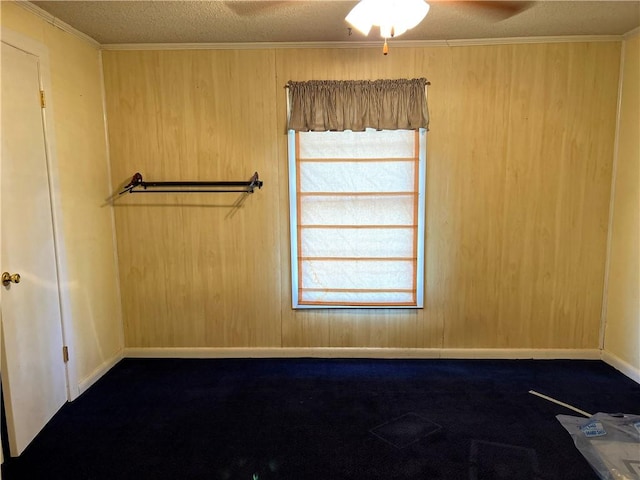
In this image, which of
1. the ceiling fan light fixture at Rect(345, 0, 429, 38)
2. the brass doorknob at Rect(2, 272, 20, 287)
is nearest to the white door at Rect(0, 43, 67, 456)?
the brass doorknob at Rect(2, 272, 20, 287)

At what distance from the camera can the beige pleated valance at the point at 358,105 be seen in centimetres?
279

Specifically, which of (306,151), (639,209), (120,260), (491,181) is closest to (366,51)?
(306,151)

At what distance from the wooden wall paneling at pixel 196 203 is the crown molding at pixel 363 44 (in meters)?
0.05

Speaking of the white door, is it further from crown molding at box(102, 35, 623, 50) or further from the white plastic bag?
the white plastic bag

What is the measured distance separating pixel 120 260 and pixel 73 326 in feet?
2.18

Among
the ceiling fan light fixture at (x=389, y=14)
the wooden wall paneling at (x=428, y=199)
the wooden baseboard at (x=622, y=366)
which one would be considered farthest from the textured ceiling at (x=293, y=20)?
the wooden baseboard at (x=622, y=366)

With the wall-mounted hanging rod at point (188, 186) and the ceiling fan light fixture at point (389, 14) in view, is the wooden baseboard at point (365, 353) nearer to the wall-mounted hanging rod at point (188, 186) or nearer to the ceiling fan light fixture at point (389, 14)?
the wall-mounted hanging rod at point (188, 186)

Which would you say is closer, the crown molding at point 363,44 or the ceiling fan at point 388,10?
the ceiling fan at point 388,10

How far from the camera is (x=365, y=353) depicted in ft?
10.2

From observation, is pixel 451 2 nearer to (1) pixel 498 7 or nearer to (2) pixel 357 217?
(1) pixel 498 7

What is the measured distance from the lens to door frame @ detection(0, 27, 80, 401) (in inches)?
88.8

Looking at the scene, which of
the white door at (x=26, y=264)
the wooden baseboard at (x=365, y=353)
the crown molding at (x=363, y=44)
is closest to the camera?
the white door at (x=26, y=264)

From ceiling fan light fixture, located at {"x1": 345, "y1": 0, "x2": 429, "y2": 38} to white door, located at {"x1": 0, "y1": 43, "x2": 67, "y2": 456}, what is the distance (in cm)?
178

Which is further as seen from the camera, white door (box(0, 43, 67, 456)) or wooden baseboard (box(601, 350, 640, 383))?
wooden baseboard (box(601, 350, 640, 383))
